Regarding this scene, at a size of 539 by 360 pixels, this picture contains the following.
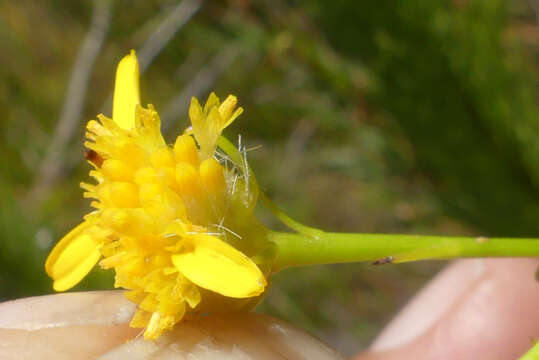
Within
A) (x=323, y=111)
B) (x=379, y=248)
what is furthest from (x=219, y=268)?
(x=323, y=111)

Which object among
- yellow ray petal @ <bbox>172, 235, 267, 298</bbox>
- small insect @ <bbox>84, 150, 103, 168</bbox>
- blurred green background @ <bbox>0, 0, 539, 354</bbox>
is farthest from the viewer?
blurred green background @ <bbox>0, 0, 539, 354</bbox>

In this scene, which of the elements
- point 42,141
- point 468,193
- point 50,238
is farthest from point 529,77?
point 42,141

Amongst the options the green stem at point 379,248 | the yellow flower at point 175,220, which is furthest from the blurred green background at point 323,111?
the yellow flower at point 175,220

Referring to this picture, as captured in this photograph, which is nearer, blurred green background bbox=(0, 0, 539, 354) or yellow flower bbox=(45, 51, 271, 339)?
yellow flower bbox=(45, 51, 271, 339)

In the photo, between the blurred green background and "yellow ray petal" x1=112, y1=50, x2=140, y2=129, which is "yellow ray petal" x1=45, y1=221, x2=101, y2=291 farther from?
the blurred green background

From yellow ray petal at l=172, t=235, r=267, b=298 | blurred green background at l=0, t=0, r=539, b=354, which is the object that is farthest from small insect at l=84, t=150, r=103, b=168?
blurred green background at l=0, t=0, r=539, b=354

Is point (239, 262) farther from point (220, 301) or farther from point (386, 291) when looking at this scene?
point (386, 291)
